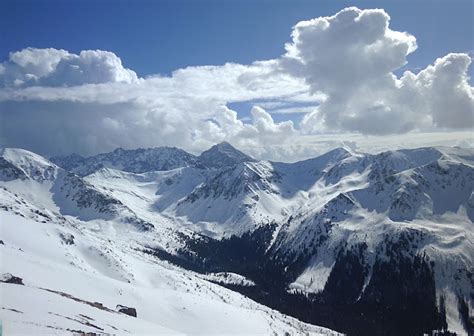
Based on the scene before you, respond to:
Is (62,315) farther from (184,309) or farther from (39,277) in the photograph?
(184,309)

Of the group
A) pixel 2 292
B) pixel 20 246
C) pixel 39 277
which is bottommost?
pixel 2 292

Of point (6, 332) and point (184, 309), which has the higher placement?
point (184, 309)

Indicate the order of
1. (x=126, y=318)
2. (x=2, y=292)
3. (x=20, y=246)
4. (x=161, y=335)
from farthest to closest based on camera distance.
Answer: (x=20, y=246) → (x=126, y=318) → (x=161, y=335) → (x=2, y=292)

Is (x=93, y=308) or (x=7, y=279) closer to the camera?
(x=93, y=308)

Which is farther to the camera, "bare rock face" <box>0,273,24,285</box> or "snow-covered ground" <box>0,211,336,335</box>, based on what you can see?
"bare rock face" <box>0,273,24,285</box>

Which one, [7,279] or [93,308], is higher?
[7,279]

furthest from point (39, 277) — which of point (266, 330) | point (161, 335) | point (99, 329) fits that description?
point (266, 330)

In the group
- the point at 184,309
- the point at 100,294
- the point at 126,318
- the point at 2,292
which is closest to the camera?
the point at 2,292

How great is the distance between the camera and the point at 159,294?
536 feet

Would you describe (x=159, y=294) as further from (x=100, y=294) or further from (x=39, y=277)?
(x=39, y=277)

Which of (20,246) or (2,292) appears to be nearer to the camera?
(2,292)

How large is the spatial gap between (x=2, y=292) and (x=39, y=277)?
5119cm

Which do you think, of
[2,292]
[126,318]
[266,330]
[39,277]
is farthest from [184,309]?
[2,292]

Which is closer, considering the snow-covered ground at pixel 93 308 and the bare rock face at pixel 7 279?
the snow-covered ground at pixel 93 308
